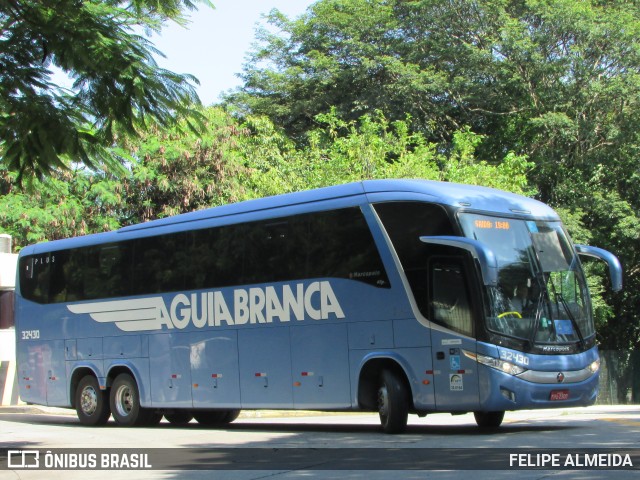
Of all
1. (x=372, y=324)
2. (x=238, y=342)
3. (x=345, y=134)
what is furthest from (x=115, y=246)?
(x=345, y=134)

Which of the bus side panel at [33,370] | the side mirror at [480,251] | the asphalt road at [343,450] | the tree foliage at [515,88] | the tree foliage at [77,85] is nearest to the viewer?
the asphalt road at [343,450]

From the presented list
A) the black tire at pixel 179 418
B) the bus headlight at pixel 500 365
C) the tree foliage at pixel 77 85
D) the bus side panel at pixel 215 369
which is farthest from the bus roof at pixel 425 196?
the black tire at pixel 179 418

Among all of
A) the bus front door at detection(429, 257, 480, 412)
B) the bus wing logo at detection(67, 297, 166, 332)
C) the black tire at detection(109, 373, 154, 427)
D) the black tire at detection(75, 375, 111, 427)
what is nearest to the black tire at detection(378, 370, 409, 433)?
the bus front door at detection(429, 257, 480, 412)

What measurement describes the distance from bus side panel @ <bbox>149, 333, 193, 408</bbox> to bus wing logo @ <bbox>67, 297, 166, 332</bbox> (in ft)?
1.06

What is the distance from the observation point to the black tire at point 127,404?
18.9 meters

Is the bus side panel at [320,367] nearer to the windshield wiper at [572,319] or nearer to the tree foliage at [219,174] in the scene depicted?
the windshield wiper at [572,319]

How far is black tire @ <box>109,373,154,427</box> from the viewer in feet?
61.9

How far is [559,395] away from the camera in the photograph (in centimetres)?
1372

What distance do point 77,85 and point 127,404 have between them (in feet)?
32.4

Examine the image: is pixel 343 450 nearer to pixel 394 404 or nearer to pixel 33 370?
pixel 394 404

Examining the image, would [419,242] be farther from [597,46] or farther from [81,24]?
[597,46]

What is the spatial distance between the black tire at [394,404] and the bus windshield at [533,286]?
69.7 inches

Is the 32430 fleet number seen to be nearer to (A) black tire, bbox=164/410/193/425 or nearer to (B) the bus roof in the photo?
(A) black tire, bbox=164/410/193/425

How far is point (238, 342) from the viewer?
1692 centimetres
